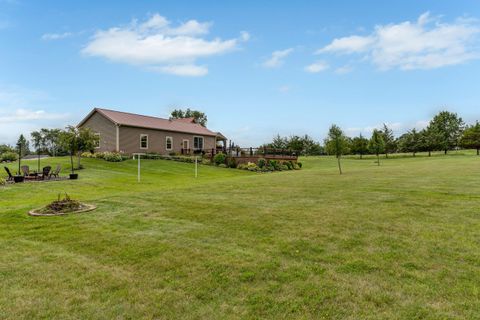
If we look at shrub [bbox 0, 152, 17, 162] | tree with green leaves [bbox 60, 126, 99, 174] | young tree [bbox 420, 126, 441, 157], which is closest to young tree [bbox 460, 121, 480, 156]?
young tree [bbox 420, 126, 441, 157]

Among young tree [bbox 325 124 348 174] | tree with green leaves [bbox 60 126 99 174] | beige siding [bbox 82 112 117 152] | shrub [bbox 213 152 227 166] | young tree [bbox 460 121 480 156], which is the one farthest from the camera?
young tree [bbox 460 121 480 156]

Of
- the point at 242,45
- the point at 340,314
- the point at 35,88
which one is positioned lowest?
the point at 340,314

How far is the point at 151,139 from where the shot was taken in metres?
33.9

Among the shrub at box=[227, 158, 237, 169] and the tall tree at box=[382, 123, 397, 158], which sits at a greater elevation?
the tall tree at box=[382, 123, 397, 158]

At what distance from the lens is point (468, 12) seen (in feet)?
48.5

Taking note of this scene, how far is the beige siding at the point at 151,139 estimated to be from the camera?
103 ft

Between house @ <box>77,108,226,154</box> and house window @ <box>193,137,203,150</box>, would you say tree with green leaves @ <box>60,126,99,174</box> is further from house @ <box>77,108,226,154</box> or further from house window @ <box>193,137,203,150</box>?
house window @ <box>193,137,203,150</box>

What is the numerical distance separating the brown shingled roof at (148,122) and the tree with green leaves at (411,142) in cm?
3493

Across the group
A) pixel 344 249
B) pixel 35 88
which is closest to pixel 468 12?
pixel 344 249

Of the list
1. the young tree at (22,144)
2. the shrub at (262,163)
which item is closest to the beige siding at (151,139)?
the young tree at (22,144)

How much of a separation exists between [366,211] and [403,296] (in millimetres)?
4151

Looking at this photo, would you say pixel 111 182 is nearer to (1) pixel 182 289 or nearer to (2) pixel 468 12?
(1) pixel 182 289

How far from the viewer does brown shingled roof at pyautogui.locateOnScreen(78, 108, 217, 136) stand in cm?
3148

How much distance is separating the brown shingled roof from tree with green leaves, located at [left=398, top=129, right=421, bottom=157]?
34927 mm
